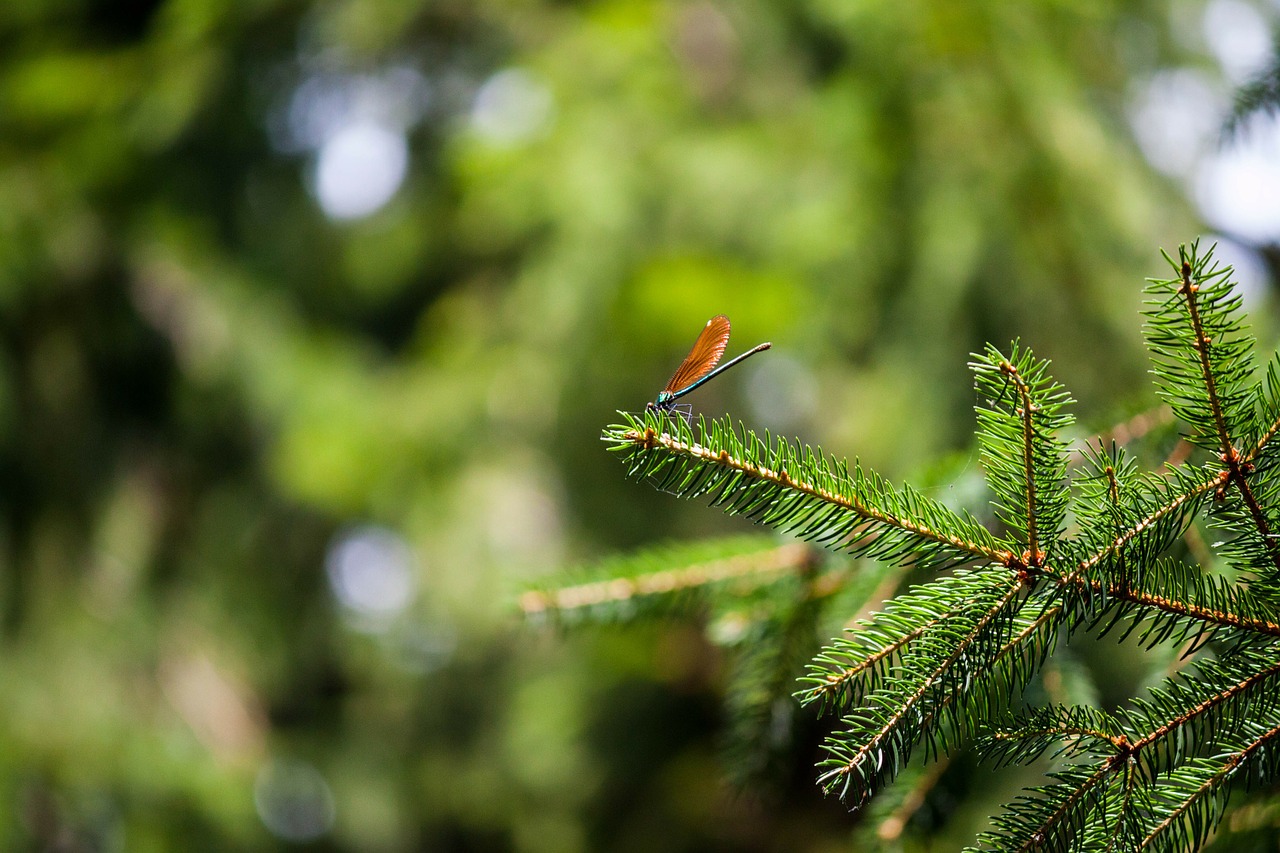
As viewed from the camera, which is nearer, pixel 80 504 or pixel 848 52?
pixel 848 52

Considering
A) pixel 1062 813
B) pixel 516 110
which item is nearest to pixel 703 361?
pixel 1062 813

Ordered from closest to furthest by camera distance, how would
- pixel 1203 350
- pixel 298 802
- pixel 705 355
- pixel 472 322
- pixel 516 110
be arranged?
pixel 1203 350
pixel 705 355
pixel 516 110
pixel 472 322
pixel 298 802

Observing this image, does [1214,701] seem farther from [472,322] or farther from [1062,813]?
[472,322]

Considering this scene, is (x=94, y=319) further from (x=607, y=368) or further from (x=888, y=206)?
(x=888, y=206)

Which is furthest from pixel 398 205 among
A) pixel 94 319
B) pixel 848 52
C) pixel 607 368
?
pixel 848 52

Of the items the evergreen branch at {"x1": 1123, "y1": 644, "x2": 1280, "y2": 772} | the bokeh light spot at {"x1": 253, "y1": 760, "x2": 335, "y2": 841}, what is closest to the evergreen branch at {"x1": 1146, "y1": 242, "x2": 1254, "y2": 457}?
the evergreen branch at {"x1": 1123, "y1": 644, "x2": 1280, "y2": 772}

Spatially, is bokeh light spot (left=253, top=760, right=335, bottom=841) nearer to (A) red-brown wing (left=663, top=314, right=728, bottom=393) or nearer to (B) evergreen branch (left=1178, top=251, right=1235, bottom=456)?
(A) red-brown wing (left=663, top=314, right=728, bottom=393)

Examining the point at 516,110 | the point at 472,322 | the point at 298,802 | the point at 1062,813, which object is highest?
the point at 1062,813
